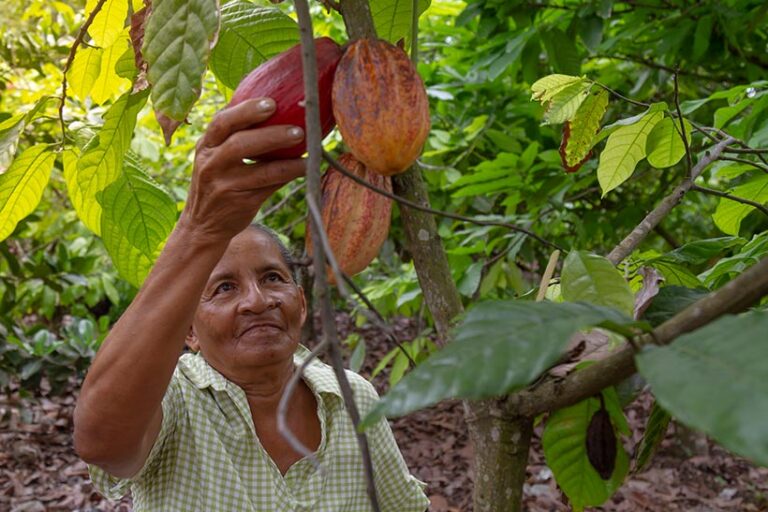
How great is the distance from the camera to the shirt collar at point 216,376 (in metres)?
1.61

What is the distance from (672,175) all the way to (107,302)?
4.00 m

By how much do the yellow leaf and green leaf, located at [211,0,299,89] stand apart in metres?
0.20

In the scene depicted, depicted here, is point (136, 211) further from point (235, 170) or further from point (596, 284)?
point (596, 284)

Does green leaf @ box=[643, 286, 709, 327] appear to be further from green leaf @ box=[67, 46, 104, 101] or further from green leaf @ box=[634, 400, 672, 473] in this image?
green leaf @ box=[67, 46, 104, 101]

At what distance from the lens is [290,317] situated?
166cm

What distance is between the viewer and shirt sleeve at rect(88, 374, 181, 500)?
1.45 metres

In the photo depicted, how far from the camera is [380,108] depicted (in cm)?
68

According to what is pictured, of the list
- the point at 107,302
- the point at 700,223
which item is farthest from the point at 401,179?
the point at 107,302

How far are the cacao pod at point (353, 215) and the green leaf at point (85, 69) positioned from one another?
594 millimetres

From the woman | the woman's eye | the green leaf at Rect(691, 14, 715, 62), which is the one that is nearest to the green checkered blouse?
the woman

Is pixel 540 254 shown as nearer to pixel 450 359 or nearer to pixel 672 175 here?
pixel 672 175

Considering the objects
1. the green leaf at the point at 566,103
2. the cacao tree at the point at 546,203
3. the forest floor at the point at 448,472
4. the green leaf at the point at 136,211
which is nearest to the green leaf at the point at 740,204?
the cacao tree at the point at 546,203

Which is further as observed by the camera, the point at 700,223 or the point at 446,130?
the point at 700,223

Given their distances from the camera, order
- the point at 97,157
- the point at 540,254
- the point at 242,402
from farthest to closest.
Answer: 1. the point at 540,254
2. the point at 242,402
3. the point at 97,157
